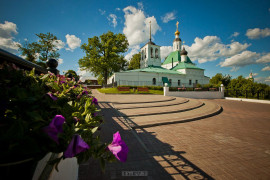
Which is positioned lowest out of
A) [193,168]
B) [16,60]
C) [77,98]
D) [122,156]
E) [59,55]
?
[193,168]

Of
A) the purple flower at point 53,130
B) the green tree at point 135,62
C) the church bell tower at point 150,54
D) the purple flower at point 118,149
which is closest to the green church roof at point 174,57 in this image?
the church bell tower at point 150,54

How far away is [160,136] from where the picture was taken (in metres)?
4.37

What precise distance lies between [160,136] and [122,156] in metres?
4.01

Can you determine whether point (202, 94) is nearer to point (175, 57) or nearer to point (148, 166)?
point (148, 166)

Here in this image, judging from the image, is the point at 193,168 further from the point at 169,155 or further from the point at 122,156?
the point at 122,156

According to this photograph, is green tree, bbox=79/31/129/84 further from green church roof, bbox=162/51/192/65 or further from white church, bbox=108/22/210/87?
green church roof, bbox=162/51/192/65

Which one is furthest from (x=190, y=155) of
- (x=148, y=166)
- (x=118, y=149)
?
(x=118, y=149)

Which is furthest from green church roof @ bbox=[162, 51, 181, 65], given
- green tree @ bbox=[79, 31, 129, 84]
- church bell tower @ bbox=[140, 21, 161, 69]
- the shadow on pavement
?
the shadow on pavement

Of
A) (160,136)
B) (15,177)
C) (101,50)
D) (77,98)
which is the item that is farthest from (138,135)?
(101,50)

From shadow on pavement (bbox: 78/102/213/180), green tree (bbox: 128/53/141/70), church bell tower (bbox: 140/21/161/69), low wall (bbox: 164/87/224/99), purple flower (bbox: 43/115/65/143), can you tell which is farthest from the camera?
green tree (bbox: 128/53/141/70)

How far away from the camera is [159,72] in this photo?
1192 inches

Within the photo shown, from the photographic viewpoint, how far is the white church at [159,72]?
27894 millimetres

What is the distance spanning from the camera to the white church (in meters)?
27.9

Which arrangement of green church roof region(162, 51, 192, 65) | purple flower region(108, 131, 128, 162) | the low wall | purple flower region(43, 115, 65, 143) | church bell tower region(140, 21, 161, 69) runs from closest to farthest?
purple flower region(43, 115, 65, 143)
purple flower region(108, 131, 128, 162)
the low wall
church bell tower region(140, 21, 161, 69)
green church roof region(162, 51, 192, 65)
